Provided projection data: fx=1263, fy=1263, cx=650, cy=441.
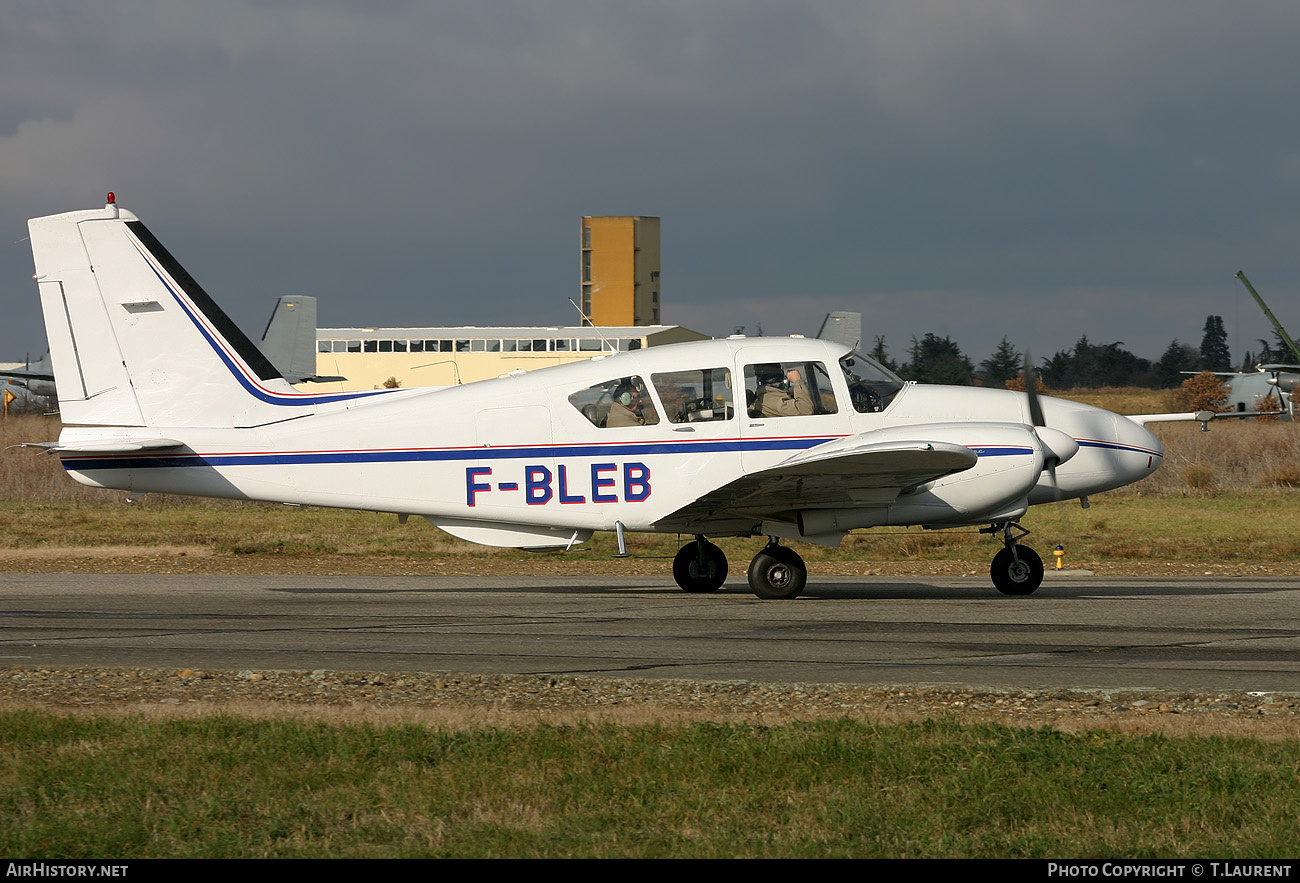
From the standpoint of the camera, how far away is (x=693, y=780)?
593 cm

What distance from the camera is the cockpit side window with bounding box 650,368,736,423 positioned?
47.4ft

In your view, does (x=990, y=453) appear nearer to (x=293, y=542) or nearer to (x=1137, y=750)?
(x=1137, y=750)

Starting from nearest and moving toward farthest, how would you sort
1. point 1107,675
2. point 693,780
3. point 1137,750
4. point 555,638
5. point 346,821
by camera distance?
point 346,821 → point 693,780 → point 1137,750 → point 1107,675 → point 555,638

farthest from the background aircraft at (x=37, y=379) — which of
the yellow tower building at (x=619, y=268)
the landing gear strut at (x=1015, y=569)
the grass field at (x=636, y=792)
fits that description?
the grass field at (x=636, y=792)

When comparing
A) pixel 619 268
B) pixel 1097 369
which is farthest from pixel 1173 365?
pixel 619 268

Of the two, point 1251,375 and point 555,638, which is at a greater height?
point 1251,375

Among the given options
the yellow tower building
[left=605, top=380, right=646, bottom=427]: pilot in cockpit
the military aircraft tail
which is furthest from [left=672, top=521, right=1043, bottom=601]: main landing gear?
the yellow tower building

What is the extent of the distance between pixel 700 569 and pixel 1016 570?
384 centimetres

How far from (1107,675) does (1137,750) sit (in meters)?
2.77

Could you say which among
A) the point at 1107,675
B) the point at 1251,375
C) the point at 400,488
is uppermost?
the point at 1251,375

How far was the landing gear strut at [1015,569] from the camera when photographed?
14.9 metres

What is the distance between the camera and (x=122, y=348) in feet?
50.3
